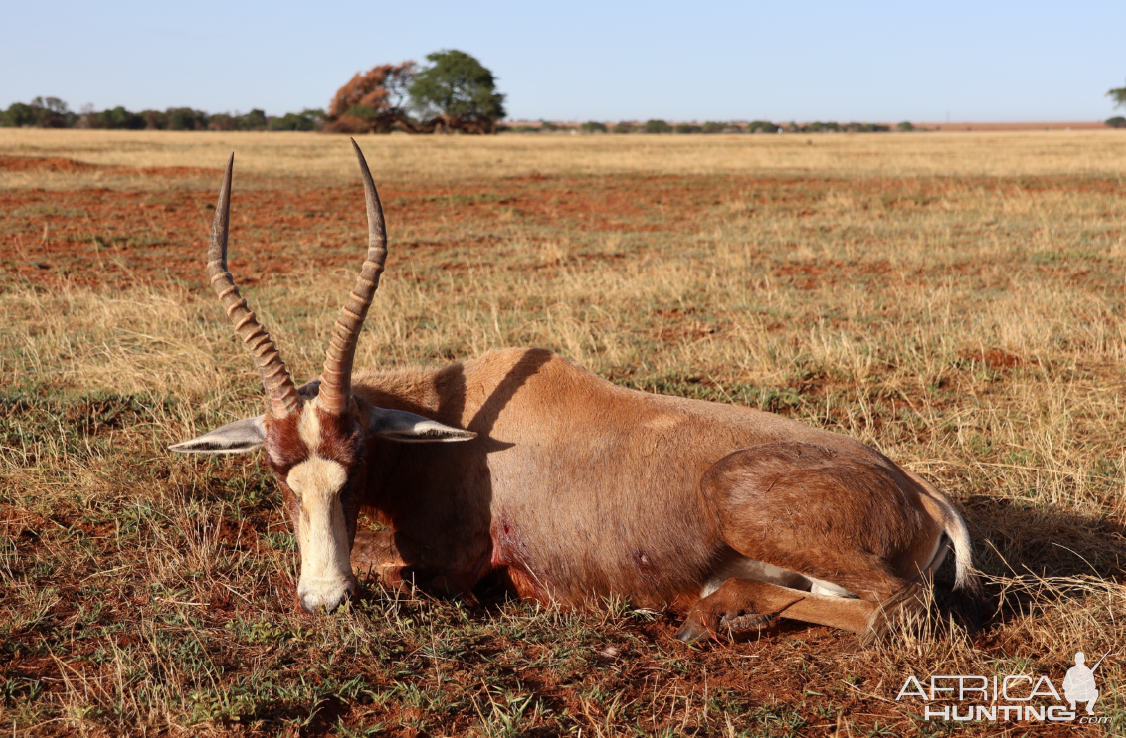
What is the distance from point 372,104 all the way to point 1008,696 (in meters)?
87.2

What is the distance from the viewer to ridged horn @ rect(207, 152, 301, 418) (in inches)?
146

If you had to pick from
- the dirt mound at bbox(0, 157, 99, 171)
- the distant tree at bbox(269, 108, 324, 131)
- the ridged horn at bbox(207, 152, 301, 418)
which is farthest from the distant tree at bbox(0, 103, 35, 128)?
the ridged horn at bbox(207, 152, 301, 418)

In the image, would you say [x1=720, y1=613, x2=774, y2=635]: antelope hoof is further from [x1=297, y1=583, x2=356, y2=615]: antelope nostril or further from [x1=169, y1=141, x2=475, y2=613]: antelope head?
[x1=297, y1=583, x2=356, y2=615]: antelope nostril

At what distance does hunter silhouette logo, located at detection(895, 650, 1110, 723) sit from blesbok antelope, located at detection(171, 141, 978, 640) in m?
0.33

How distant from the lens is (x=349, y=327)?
12.3 ft

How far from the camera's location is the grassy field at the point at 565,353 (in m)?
3.24

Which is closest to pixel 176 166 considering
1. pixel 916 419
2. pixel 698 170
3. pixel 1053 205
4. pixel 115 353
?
pixel 698 170

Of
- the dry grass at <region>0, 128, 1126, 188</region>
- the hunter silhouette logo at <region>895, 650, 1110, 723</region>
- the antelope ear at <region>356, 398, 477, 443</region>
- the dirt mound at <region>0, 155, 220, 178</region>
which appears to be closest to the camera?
the hunter silhouette logo at <region>895, 650, 1110, 723</region>

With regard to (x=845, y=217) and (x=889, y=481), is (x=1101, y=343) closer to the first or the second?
(x=889, y=481)

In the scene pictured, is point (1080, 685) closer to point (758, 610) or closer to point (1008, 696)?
point (1008, 696)

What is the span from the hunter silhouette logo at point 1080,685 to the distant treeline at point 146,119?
9601 centimetres

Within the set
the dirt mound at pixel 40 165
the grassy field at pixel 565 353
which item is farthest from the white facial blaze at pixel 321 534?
the dirt mound at pixel 40 165

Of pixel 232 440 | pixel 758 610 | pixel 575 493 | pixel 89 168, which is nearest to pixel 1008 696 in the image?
pixel 758 610

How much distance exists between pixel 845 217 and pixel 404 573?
1518cm
